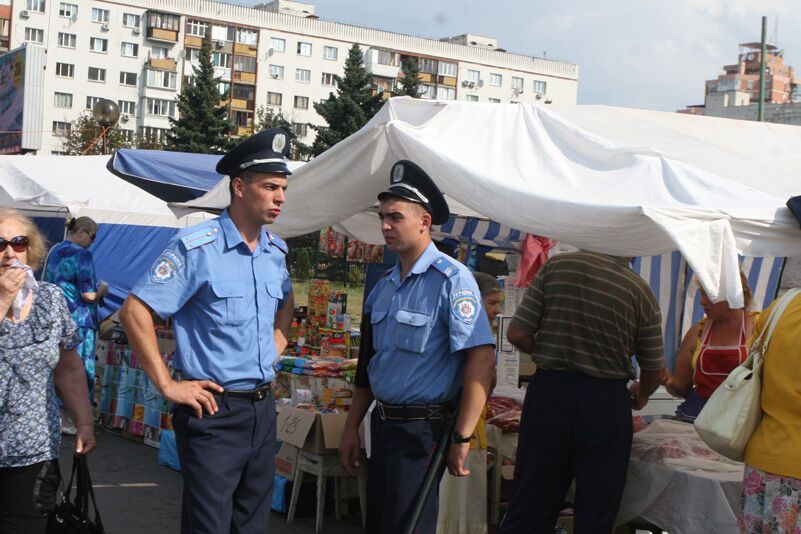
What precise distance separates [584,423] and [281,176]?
1.88m

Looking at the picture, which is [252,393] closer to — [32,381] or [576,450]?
[32,381]

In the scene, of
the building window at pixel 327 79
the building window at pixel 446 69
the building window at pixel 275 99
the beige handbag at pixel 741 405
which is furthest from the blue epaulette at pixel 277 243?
the building window at pixel 446 69

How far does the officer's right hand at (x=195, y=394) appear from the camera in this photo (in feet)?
12.5

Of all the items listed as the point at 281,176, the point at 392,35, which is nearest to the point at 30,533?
the point at 281,176

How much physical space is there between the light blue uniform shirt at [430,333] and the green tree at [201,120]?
46.9m

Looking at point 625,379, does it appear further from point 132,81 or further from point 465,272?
point 132,81

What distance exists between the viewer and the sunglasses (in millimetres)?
3934

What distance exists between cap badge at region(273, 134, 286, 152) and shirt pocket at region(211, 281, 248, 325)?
2.17 ft

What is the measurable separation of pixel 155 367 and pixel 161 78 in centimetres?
7888

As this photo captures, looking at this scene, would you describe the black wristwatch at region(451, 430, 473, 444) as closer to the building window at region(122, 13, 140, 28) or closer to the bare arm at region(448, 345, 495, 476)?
the bare arm at region(448, 345, 495, 476)

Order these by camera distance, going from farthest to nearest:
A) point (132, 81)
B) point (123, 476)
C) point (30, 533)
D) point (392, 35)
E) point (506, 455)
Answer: point (392, 35) → point (132, 81) → point (123, 476) → point (506, 455) → point (30, 533)

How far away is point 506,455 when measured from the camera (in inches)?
252

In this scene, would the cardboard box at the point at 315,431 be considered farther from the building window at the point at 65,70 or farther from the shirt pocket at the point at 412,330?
the building window at the point at 65,70

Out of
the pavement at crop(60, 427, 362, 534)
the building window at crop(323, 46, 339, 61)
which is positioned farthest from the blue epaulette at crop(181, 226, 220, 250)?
the building window at crop(323, 46, 339, 61)
